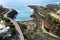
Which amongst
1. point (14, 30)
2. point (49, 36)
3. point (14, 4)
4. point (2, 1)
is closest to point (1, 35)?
point (14, 30)

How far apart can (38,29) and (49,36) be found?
2852mm

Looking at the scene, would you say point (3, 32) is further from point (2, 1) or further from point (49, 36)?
point (2, 1)

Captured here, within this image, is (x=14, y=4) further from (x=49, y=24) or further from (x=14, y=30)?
(x=14, y=30)

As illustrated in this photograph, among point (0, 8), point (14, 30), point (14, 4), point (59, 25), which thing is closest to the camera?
point (14, 30)

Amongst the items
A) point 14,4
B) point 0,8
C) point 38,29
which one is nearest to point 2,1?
point 14,4

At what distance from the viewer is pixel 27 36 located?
2022cm

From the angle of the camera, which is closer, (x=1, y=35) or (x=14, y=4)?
(x=1, y=35)

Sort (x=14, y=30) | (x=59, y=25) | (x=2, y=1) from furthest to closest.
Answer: (x=2, y=1) → (x=59, y=25) → (x=14, y=30)

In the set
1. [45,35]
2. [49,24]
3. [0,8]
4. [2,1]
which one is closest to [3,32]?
[45,35]

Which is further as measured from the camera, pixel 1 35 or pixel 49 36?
pixel 49 36

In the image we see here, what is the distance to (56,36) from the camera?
20.8 meters

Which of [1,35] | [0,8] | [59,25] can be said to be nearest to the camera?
[1,35]

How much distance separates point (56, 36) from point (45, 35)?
3.42 feet

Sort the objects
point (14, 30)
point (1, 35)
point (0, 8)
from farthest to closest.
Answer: point (0, 8), point (14, 30), point (1, 35)
